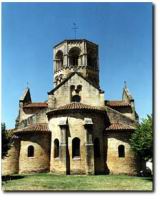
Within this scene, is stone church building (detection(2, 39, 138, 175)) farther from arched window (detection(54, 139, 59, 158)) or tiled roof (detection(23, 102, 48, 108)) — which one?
tiled roof (detection(23, 102, 48, 108))

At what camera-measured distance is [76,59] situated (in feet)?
94.0

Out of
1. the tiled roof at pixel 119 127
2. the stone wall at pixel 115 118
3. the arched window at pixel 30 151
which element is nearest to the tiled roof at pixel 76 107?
the tiled roof at pixel 119 127

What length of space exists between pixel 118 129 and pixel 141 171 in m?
2.58

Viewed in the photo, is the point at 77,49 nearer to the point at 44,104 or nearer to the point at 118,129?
→ the point at 44,104

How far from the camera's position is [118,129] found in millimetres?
20203

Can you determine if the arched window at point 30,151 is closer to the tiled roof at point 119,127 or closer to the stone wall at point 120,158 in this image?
the stone wall at point 120,158

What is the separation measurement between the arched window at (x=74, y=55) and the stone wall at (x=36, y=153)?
9329 millimetres

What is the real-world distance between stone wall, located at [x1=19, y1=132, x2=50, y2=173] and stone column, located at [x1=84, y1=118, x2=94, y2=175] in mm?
2500

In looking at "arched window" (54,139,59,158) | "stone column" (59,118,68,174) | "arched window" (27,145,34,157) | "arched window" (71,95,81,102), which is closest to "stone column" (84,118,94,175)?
"stone column" (59,118,68,174)

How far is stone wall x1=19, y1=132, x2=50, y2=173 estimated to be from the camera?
1986 cm

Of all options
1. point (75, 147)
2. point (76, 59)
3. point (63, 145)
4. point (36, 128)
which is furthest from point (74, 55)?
point (63, 145)

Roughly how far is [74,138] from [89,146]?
0.92 m

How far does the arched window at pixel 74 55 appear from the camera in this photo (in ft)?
92.6

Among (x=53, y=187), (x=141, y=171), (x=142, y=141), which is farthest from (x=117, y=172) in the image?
(x=53, y=187)
